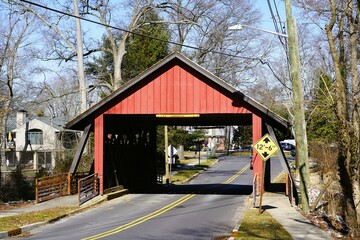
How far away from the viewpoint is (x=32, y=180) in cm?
2933

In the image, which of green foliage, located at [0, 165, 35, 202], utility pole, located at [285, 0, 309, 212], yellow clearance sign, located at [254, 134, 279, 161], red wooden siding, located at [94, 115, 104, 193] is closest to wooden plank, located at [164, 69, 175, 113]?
red wooden siding, located at [94, 115, 104, 193]

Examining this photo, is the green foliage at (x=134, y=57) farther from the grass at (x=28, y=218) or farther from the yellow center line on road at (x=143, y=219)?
the grass at (x=28, y=218)

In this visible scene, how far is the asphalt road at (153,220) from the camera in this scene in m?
14.7

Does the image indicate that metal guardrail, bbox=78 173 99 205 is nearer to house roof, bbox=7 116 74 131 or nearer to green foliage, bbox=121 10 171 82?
green foliage, bbox=121 10 171 82

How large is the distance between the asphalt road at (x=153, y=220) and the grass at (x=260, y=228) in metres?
0.56

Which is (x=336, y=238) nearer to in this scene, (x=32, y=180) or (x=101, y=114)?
(x=101, y=114)

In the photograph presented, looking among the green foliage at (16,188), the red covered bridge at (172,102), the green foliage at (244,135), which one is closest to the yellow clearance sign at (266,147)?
the red covered bridge at (172,102)

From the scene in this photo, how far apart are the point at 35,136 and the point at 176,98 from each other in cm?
4554

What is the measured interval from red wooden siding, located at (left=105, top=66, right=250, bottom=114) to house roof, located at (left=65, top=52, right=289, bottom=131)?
374mm

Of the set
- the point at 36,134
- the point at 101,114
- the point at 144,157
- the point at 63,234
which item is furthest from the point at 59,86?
the point at 63,234

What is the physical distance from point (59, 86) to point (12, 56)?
45930 millimetres

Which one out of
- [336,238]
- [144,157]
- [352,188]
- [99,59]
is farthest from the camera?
[99,59]

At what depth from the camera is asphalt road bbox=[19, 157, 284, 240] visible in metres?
14.7

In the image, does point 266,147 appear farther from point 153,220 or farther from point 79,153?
point 79,153
